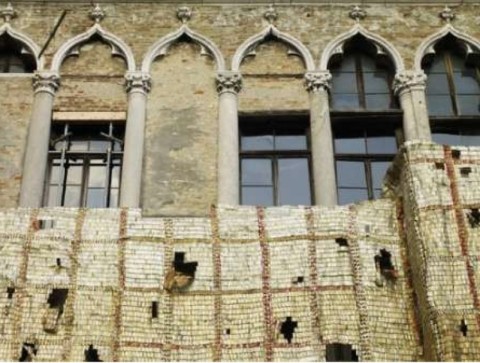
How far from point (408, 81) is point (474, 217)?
4.46 m

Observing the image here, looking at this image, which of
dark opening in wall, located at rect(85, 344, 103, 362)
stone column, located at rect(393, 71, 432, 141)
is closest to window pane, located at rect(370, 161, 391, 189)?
stone column, located at rect(393, 71, 432, 141)

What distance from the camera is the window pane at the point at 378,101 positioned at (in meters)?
12.9

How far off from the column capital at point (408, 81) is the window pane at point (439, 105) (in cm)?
30

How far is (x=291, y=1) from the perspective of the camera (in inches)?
534

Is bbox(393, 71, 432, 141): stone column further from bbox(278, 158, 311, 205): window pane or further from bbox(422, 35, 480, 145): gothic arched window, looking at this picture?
bbox(278, 158, 311, 205): window pane

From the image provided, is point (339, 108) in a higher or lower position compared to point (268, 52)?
lower

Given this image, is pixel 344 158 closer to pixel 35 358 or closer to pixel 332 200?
pixel 332 200

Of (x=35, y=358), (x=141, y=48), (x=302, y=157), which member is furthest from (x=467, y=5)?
(x=35, y=358)

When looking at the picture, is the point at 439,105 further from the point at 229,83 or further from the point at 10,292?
the point at 10,292

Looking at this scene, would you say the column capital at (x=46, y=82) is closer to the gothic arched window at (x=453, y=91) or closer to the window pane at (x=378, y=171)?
the window pane at (x=378, y=171)

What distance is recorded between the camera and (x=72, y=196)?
11984mm

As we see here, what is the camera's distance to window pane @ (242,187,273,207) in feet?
39.3

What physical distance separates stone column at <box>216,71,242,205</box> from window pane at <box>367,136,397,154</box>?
185 centimetres

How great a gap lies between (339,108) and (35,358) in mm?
6242
